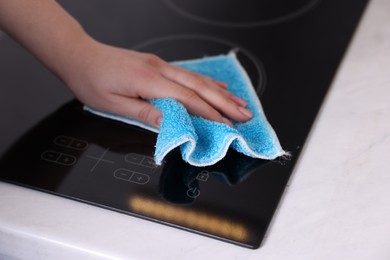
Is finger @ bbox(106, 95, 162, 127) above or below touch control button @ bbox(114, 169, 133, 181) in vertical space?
above

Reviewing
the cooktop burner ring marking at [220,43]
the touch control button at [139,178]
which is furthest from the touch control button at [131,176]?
the cooktop burner ring marking at [220,43]

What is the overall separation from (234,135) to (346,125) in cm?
16

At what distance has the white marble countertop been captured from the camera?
663 mm

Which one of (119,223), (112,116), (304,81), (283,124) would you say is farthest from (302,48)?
(119,223)

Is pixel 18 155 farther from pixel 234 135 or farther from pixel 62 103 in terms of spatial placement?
pixel 234 135

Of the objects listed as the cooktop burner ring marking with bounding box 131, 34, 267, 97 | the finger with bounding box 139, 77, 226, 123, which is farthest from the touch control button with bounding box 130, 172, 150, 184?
the cooktop burner ring marking with bounding box 131, 34, 267, 97

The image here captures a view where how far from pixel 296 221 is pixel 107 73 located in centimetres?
31

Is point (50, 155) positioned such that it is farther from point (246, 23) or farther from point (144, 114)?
point (246, 23)

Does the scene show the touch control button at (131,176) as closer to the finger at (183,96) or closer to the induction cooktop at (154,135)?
the induction cooktop at (154,135)

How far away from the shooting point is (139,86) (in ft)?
2.76

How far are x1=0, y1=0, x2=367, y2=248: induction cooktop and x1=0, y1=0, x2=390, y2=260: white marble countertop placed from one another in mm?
13

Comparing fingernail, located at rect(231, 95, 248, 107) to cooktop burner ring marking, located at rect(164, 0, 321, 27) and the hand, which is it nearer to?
the hand

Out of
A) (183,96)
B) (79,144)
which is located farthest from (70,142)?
(183,96)

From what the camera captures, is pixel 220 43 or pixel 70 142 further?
pixel 220 43
